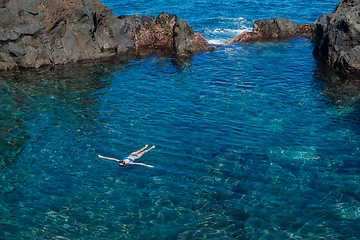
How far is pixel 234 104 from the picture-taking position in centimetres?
2369

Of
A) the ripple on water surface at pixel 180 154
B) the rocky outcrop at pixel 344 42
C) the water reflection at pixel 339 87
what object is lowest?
the ripple on water surface at pixel 180 154

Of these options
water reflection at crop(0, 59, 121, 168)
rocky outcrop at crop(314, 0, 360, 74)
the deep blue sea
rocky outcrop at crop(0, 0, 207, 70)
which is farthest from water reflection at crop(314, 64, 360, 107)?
water reflection at crop(0, 59, 121, 168)

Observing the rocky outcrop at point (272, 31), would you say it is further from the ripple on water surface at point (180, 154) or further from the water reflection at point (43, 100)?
the water reflection at point (43, 100)

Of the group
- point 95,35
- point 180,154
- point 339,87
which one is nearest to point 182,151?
point 180,154

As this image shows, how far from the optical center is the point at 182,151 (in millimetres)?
18312

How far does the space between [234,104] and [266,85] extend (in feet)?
16.0

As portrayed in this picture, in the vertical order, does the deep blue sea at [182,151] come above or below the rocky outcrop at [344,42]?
below

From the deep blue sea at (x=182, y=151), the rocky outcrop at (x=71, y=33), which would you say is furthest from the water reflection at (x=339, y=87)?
the rocky outcrop at (x=71, y=33)

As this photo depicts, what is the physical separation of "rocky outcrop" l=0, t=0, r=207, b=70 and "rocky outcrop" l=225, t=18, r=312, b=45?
6.06 meters

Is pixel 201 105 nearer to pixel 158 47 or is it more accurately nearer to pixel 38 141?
pixel 38 141

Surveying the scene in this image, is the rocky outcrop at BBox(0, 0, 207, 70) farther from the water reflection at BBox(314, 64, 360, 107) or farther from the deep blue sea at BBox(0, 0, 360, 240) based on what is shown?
the water reflection at BBox(314, 64, 360, 107)

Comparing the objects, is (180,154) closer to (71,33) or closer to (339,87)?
(339,87)

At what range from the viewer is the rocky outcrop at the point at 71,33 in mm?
29000

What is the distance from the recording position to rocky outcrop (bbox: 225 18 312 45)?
39.8 m
